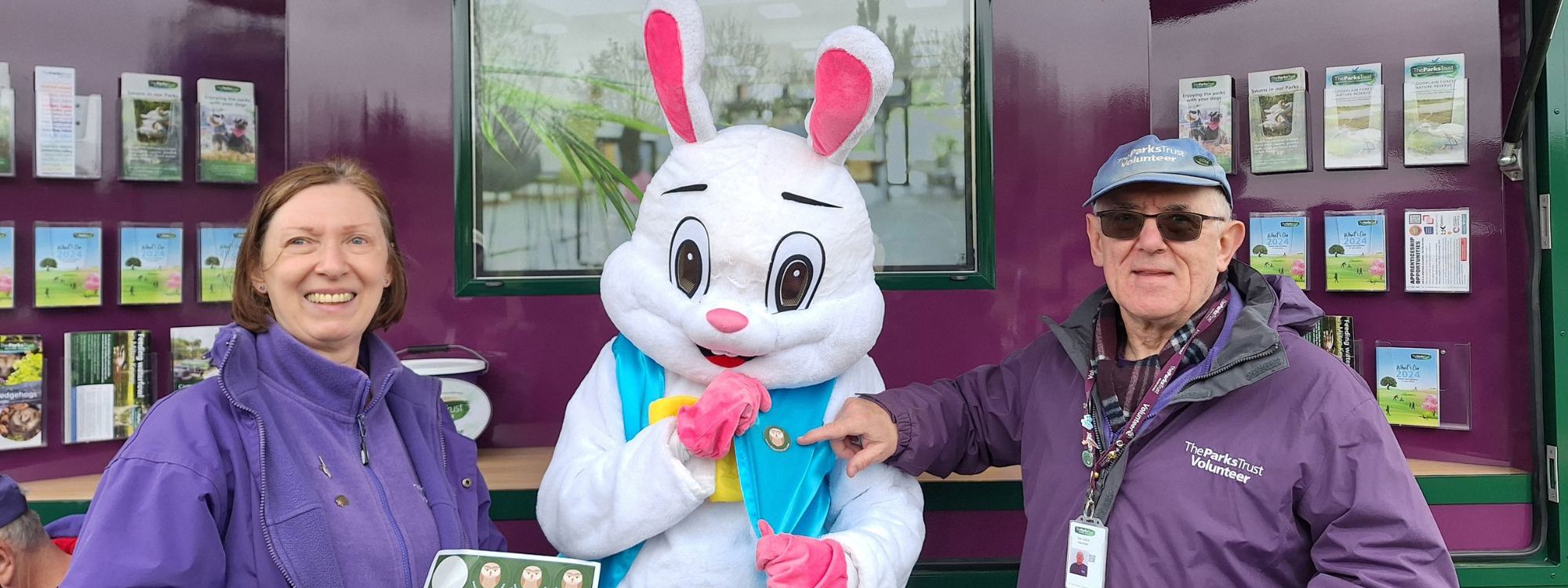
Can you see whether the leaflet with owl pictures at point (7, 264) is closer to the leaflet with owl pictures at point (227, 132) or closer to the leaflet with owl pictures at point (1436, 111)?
the leaflet with owl pictures at point (227, 132)

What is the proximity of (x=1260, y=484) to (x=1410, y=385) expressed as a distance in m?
2.17

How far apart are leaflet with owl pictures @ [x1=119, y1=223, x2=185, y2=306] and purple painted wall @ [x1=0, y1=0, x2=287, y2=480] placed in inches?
1.4

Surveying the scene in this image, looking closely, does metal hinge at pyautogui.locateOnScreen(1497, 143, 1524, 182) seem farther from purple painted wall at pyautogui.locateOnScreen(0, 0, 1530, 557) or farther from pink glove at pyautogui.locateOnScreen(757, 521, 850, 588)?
pink glove at pyautogui.locateOnScreen(757, 521, 850, 588)

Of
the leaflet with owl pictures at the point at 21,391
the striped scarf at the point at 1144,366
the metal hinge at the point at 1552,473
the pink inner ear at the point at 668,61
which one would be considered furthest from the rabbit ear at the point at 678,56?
→ the metal hinge at the point at 1552,473

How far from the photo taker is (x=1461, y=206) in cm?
345

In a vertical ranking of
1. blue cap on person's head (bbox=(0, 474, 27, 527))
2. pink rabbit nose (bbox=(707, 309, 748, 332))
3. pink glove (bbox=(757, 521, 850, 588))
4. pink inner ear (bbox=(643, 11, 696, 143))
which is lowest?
pink glove (bbox=(757, 521, 850, 588))

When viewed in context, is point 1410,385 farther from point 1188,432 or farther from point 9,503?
point 9,503

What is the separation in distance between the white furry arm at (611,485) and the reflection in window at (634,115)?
1285 millimetres

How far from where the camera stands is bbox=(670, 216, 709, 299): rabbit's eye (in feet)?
7.45

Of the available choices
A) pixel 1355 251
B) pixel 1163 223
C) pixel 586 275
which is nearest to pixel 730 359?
pixel 1163 223

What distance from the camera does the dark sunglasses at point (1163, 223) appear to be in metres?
2.04

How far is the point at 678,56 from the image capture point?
2258 mm

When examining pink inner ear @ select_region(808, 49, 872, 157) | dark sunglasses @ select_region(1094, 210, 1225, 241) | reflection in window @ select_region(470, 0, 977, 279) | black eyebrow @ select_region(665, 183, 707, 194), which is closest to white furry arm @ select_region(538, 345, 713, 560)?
black eyebrow @ select_region(665, 183, 707, 194)

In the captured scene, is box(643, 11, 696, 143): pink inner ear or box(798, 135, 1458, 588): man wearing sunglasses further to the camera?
box(643, 11, 696, 143): pink inner ear
